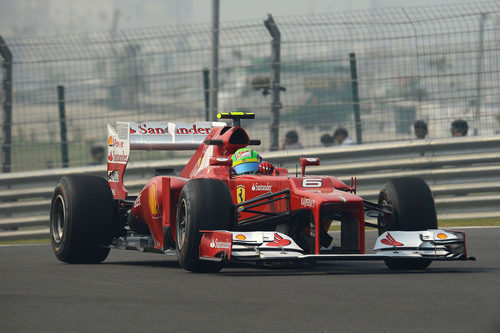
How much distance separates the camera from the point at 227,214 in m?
9.57

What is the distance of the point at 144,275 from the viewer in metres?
9.65

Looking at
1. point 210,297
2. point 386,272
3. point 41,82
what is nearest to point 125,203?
point 386,272

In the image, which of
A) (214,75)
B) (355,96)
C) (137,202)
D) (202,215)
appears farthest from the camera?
(214,75)

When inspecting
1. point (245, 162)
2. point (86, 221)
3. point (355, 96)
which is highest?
point (355, 96)

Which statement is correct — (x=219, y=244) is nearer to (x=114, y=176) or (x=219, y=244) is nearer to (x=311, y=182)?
(x=311, y=182)

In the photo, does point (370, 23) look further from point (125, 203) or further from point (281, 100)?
point (125, 203)

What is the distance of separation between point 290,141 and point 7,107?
442cm

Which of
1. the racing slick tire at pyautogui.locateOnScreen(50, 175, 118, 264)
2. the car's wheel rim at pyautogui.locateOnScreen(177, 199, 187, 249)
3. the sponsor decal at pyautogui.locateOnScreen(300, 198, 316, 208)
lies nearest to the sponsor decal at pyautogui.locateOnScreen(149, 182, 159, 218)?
the racing slick tire at pyautogui.locateOnScreen(50, 175, 118, 264)

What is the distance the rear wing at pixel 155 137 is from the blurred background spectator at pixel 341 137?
438 cm

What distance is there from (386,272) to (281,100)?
7320 millimetres

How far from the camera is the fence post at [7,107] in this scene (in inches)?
671

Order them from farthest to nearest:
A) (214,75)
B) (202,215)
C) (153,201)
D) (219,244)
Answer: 1. (214,75)
2. (153,201)
3. (202,215)
4. (219,244)

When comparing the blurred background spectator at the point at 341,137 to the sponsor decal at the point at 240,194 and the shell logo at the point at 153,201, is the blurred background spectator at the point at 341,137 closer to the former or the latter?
the shell logo at the point at 153,201

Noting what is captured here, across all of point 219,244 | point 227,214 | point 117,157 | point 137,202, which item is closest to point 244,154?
point 137,202
